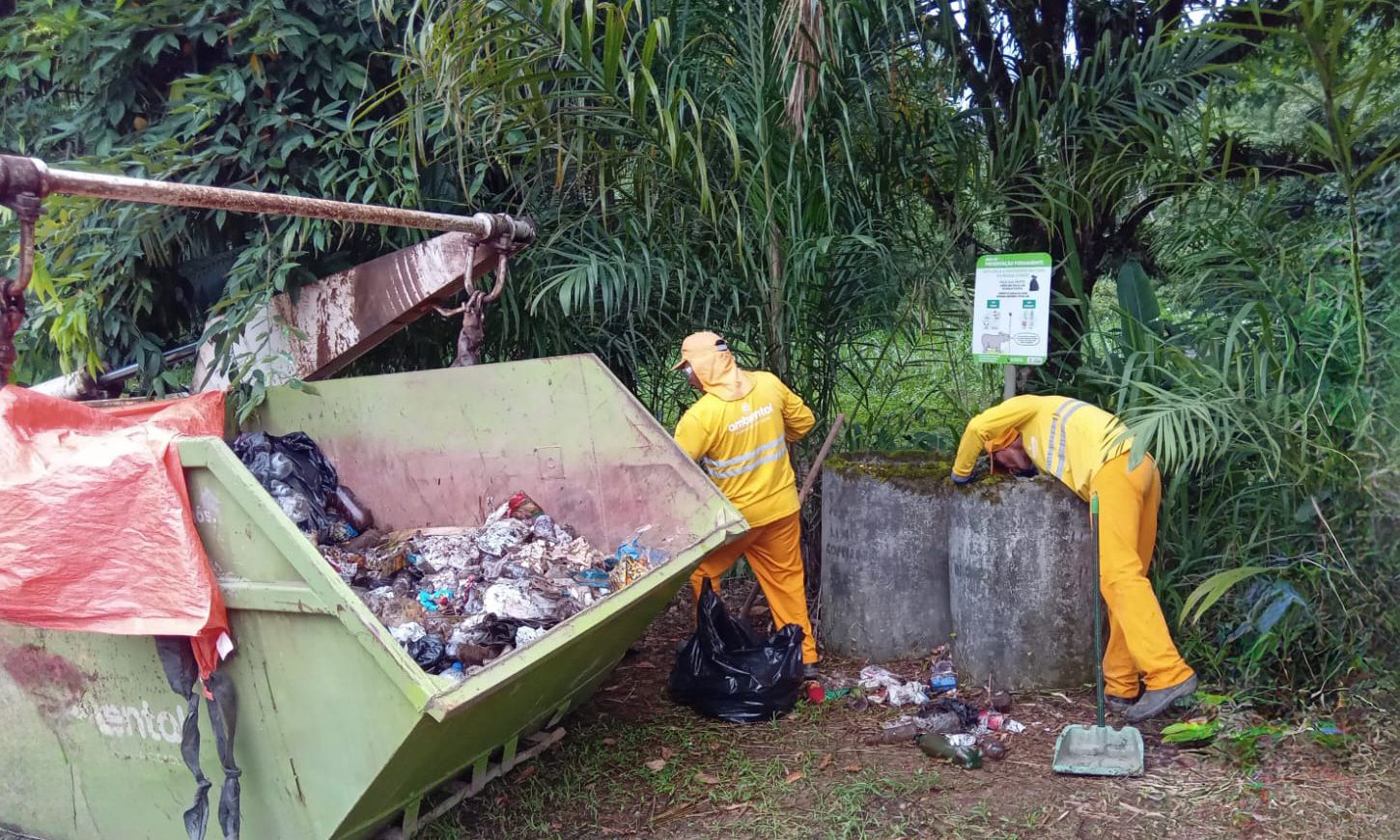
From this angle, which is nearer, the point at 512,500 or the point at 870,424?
the point at 512,500

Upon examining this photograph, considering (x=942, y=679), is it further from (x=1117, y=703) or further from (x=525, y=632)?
(x=525, y=632)

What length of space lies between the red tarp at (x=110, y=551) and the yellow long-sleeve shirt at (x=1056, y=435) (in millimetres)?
2567

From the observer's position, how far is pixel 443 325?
489cm

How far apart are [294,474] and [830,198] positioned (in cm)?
229

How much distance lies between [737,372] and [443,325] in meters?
1.60

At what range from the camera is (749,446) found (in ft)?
13.2

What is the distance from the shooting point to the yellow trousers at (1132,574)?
346 centimetres

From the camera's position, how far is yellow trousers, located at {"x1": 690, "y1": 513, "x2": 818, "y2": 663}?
4180 millimetres

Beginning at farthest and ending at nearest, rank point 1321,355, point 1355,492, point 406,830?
1. point 1321,355
2. point 1355,492
3. point 406,830

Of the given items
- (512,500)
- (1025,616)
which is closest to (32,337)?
(512,500)

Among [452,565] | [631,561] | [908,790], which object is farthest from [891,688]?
[452,565]

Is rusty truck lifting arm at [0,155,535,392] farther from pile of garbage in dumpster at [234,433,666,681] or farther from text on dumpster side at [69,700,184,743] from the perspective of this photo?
text on dumpster side at [69,700,184,743]

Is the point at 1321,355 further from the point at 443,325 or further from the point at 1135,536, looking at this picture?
the point at 443,325

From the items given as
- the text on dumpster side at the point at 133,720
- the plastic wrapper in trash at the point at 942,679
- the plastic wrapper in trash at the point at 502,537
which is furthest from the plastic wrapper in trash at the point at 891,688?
the text on dumpster side at the point at 133,720
